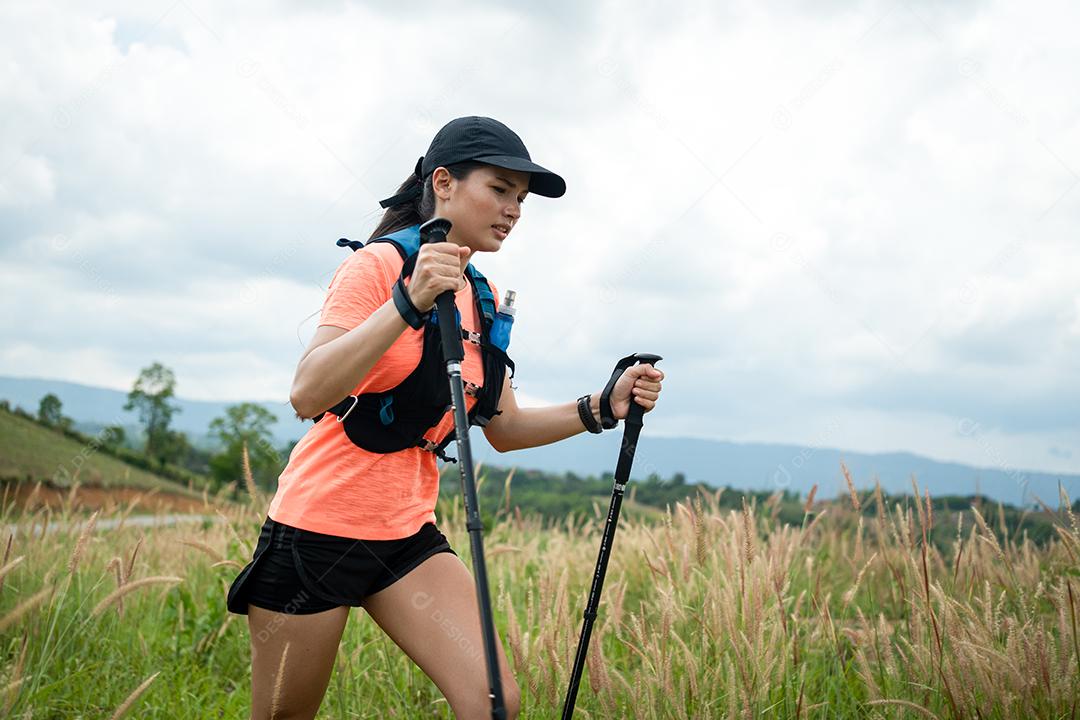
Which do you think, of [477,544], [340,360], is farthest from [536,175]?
[477,544]

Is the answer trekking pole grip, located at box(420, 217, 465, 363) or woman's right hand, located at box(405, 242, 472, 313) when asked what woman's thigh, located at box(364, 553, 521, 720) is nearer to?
trekking pole grip, located at box(420, 217, 465, 363)

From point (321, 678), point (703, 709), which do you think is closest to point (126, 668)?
point (321, 678)

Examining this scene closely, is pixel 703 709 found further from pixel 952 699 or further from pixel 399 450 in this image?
pixel 399 450

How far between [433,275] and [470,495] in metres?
0.56

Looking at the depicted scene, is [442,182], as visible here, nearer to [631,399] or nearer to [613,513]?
[631,399]

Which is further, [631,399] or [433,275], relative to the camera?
[631,399]

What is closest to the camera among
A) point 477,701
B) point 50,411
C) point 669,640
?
point 477,701

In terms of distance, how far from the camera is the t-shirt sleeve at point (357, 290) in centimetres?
255

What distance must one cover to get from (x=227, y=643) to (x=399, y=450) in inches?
122

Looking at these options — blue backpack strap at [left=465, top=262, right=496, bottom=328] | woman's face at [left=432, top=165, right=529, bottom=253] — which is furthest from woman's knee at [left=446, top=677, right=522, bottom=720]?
woman's face at [left=432, top=165, right=529, bottom=253]

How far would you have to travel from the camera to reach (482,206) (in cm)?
283

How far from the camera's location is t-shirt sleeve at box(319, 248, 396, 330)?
2549 mm

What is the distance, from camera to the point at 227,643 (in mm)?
5164

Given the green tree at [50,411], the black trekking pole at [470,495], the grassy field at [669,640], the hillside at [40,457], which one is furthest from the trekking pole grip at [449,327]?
the green tree at [50,411]
